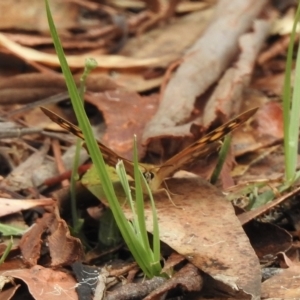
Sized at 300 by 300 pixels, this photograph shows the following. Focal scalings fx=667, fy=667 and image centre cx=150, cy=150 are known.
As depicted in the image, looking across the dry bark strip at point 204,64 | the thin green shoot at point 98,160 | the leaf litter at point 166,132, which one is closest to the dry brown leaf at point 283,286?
the leaf litter at point 166,132

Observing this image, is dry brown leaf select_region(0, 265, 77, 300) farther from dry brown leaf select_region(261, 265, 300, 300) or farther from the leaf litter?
dry brown leaf select_region(261, 265, 300, 300)

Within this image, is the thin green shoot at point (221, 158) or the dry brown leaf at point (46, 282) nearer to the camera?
the dry brown leaf at point (46, 282)

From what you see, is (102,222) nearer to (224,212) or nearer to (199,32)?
(224,212)

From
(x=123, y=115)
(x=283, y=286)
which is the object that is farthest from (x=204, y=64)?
(x=283, y=286)

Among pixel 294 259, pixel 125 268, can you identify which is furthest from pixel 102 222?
pixel 294 259

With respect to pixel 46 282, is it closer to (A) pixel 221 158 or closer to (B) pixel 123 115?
(A) pixel 221 158

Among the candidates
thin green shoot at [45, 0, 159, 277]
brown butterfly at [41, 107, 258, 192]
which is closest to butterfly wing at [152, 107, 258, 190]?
brown butterfly at [41, 107, 258, 192]

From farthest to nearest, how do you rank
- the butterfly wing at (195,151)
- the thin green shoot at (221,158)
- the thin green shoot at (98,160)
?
the thin green shoot at (221,158) → the butterfly wing at (195,151) → the thin green shoot at (98,160)

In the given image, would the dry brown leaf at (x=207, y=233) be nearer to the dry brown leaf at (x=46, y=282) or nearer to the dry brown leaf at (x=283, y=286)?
the dry brown leaf at (x=283, y=286)
